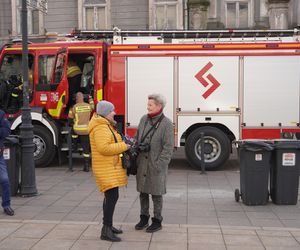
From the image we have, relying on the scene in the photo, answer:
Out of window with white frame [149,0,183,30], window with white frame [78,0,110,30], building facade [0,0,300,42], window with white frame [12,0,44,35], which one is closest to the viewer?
building facade [0,0,300,42]

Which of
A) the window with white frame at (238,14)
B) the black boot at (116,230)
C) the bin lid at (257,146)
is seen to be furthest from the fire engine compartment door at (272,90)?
the window with white frame at (238,14)

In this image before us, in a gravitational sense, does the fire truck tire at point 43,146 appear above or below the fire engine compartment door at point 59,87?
below

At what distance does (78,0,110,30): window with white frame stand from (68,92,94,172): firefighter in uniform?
37.5 feet

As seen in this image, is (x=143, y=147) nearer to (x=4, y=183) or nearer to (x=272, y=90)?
(x=4, y=183)

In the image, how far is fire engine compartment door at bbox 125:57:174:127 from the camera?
10766 mm

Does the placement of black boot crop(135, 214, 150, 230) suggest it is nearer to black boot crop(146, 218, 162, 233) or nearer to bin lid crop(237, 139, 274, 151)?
black boot crop(146, 218, 162, 233)

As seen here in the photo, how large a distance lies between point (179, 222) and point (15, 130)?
5995mm

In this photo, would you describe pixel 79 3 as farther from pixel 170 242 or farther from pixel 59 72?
pixel 170 242

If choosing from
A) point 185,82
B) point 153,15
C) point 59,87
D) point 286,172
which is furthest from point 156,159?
point 153,15

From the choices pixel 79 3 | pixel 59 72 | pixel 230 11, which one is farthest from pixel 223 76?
pixel 79 3

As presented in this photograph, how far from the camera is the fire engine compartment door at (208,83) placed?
→ 10633 millimetres

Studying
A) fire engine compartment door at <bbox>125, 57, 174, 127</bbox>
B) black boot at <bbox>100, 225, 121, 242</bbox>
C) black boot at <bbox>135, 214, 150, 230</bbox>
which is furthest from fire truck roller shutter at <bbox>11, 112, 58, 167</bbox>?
black boot at <bbox>100, 225, 121, 242</bbox>

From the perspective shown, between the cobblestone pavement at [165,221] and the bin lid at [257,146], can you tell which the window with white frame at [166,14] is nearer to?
the cobblestone pavement at [165,221]

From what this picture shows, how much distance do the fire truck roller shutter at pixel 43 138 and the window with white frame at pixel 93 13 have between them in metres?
11.2
